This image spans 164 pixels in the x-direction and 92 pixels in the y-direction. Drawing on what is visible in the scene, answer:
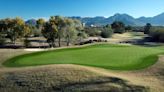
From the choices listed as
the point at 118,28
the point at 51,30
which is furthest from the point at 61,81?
the point at 118,28

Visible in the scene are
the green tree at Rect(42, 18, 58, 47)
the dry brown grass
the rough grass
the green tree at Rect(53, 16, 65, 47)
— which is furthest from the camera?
the green tree at Rect(53, 16, 65, 47)

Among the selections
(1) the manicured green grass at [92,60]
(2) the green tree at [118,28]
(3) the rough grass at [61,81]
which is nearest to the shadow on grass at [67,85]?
(3) the rough grass at [61,81]

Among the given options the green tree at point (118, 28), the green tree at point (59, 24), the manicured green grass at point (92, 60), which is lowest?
the green tree at point (118, 28)

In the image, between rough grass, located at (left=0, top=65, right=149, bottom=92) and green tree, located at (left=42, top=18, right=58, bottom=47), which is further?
green tree, located at (left=42, top=18, right=58, bottom=47)

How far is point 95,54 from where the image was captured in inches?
1330

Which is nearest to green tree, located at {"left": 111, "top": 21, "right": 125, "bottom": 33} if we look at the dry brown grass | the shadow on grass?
the dry brown grass

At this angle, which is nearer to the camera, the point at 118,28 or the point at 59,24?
the point at 59,24

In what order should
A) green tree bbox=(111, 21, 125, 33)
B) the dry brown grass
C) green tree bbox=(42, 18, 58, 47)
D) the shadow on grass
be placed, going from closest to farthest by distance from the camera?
the shadow on grass → the dry brown grass → green tree bbox=(42, 18, 58, 47) → green tree bbox=(111, 21, 125, 33)

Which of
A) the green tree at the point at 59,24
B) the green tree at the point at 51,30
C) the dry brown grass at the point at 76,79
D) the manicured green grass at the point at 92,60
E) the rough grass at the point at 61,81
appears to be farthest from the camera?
the green tree at the point at 59,24

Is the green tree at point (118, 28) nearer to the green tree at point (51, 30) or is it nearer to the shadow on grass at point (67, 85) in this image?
the green tree at point (51, 30)

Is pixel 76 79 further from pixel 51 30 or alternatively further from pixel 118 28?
pixel 118 28

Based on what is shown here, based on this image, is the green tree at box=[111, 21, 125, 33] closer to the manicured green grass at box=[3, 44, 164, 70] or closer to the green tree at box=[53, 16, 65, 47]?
the green tree at box=[53, 16, 65, 47]

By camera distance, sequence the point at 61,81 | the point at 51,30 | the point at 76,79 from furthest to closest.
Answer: the point at 51,30 < the point at 76,79 < the point at 61,81

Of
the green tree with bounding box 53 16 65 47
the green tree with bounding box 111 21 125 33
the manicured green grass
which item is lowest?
the green tree with bounding box 111 21 125 33
